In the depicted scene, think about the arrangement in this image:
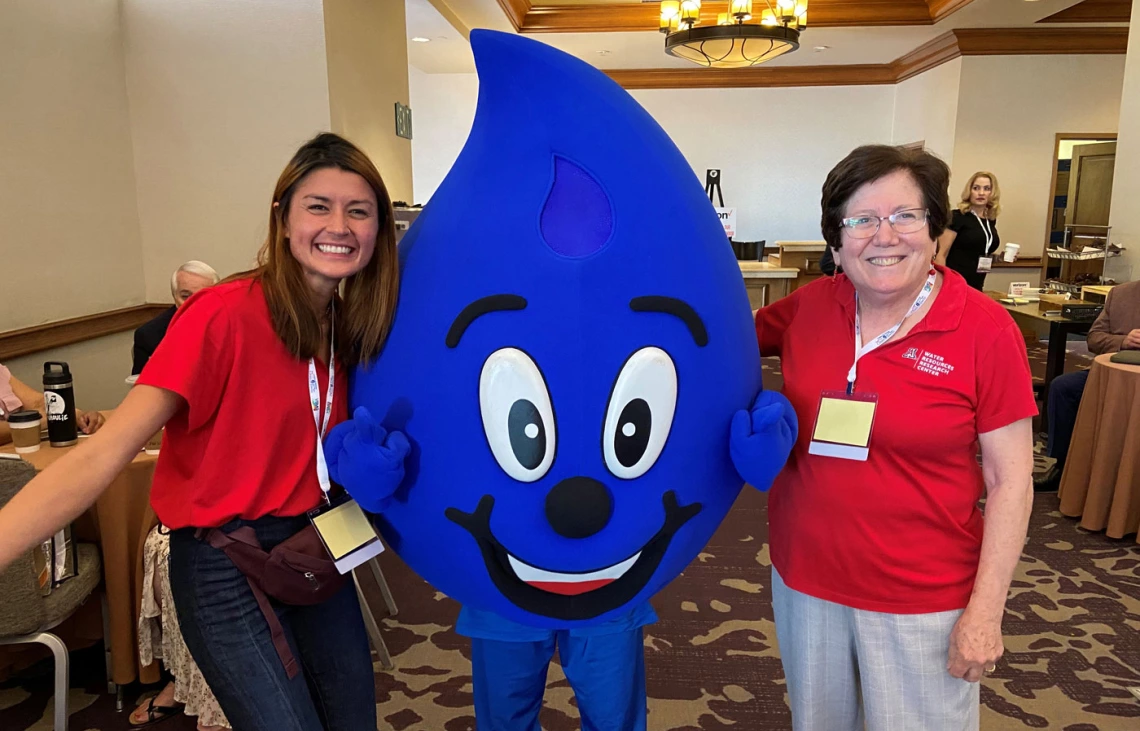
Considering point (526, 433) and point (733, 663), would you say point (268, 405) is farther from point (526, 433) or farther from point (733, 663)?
point (733, 663)

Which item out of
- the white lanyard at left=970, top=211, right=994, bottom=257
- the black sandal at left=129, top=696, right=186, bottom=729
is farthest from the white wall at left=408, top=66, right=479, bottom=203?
the black sandal at left=129, top=696, right=186, bottom=729

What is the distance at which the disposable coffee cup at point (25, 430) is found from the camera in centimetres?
212

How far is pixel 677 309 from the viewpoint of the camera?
1104 mm

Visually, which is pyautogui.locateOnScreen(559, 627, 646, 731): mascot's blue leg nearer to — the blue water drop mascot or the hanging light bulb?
the blue water drop mascot

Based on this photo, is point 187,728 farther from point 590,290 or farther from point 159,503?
point 590,290

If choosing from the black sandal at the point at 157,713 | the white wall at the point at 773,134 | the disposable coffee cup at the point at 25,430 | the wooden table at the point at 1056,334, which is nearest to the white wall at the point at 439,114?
the white wall at the point at 773,134

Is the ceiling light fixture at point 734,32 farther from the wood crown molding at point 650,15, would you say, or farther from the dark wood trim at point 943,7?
the dark wood trim at point 943,7

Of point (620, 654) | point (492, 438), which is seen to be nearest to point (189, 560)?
point (492, 438)

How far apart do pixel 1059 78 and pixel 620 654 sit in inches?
336

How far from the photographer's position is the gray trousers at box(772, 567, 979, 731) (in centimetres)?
126

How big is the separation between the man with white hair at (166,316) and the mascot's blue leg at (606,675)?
Answer: 1991mm

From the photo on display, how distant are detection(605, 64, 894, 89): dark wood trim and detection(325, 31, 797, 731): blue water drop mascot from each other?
9.13 m

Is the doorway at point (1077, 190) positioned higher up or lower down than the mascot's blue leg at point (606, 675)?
higher up

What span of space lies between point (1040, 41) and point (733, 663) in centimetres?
758
